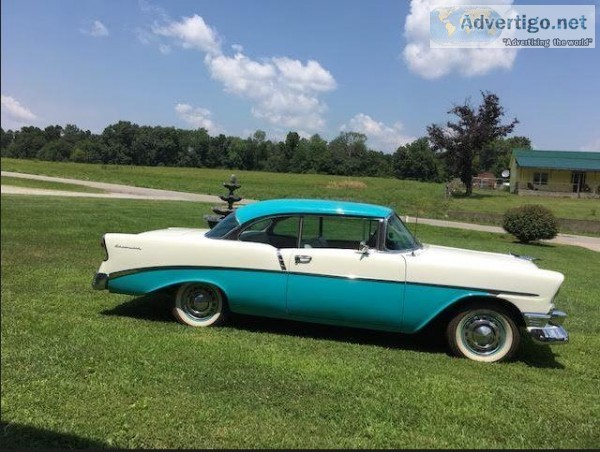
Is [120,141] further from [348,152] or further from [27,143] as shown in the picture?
[348,152]

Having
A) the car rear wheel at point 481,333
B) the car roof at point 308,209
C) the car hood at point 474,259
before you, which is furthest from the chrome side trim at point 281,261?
the car rear wheel at point 481,333

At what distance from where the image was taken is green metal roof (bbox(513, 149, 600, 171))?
4945 millimetres

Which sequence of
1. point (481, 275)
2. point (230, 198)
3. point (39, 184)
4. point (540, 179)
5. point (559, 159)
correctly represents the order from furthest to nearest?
point (39, 184)
point (230, 198)
point (540, 179)
point (559, 159)
point (481, 275)

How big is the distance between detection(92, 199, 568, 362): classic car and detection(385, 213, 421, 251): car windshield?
13 mm

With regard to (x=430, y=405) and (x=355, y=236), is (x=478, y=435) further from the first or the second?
(x=355, y=236)

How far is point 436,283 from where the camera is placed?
444 centimetres

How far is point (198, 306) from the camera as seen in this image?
4938 millimetres

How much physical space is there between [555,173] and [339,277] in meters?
2.48

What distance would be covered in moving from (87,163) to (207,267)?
2.24 meters

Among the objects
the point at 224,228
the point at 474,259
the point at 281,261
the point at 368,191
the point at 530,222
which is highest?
the point at 368,191

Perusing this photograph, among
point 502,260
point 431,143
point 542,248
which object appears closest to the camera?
point 502,260

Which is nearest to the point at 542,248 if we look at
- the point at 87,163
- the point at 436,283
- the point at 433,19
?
the point at 436,283

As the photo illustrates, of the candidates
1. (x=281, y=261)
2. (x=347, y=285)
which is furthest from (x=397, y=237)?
(x=281, y=261)

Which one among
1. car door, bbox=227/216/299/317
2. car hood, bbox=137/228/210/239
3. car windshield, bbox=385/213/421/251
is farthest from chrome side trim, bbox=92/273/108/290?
car windshield, bbox=385/213/421/251
